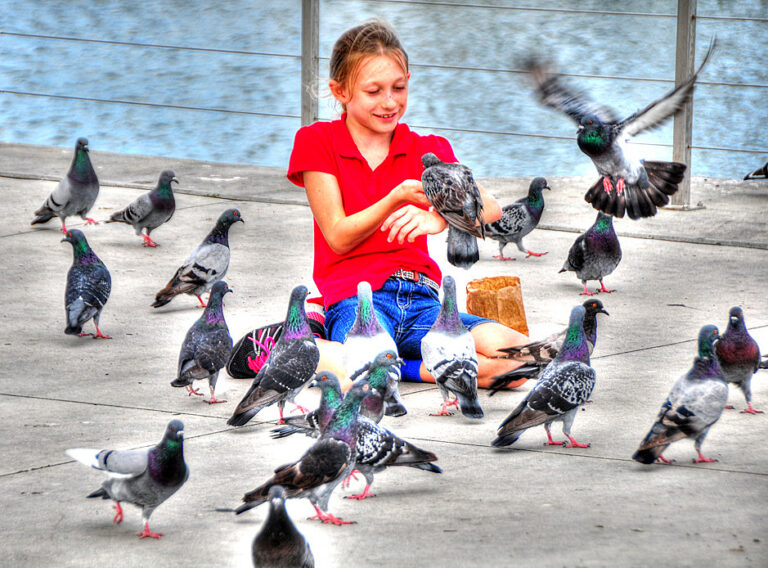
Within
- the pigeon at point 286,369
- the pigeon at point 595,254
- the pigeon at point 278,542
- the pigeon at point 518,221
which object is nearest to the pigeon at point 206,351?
the pigeon at point 286,369

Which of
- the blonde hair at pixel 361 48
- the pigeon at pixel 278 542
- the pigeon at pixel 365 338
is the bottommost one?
the pigeon at pixel 278 542

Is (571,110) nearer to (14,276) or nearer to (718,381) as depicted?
Answer: (718,381)

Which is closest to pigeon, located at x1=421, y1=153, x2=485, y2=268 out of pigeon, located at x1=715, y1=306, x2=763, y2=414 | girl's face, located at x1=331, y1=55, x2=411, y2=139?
girl's face, located at x1=331, y1=55, x2=411, y2=139

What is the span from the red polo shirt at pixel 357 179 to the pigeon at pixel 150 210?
2.66 metres

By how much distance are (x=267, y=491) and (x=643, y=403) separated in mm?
1974

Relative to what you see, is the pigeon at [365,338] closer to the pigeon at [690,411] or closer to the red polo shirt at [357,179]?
the red polo shirt at [357,179]

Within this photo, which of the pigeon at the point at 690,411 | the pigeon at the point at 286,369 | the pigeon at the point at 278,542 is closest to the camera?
the pigeon at the point at 278,542

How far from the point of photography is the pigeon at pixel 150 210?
784cm

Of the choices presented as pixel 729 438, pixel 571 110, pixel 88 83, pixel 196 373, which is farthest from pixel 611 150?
pixel 88 83

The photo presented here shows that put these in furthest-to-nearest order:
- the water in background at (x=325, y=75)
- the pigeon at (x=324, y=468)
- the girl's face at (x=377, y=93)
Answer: the water in background at (x=325, y=75) → the girl's face at (x=377, y=93) → the pigeon at (x=324, y=468)

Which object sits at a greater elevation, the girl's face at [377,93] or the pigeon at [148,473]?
the girl's face at [377,93]

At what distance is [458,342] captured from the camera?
470 cm

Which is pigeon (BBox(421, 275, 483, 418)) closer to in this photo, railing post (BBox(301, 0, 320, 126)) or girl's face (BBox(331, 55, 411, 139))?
girl's face (BBox(331, 55, 411, 139))

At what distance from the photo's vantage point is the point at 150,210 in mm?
7844
